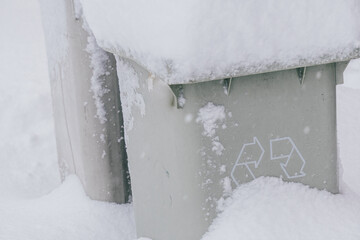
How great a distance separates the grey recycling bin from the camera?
8.72 ft

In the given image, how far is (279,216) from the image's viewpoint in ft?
8.99

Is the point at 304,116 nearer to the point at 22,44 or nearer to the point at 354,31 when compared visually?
the point at 354,31

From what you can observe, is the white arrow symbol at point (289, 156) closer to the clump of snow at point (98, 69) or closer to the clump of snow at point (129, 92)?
the clump of snow at point (129, 92)

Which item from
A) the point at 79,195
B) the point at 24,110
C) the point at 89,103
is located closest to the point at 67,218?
the point at 79,195

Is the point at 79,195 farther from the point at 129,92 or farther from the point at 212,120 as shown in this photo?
the point at 212,120

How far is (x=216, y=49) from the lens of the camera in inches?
94.4

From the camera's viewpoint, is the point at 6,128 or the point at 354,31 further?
the point at 6,128

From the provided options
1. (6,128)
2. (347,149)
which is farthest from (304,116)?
(6,128)

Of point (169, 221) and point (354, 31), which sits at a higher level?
point (354, 31)

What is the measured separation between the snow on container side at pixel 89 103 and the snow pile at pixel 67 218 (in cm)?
12

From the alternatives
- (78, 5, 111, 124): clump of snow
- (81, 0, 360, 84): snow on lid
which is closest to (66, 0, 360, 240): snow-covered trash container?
(81, 0, 360, 84): snow on lid

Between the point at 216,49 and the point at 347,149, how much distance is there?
8.24 feet

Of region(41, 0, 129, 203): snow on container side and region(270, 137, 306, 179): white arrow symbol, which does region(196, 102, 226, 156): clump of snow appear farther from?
region(41, 0, 129, 203): snow on container side

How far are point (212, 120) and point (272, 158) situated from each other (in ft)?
1.37
